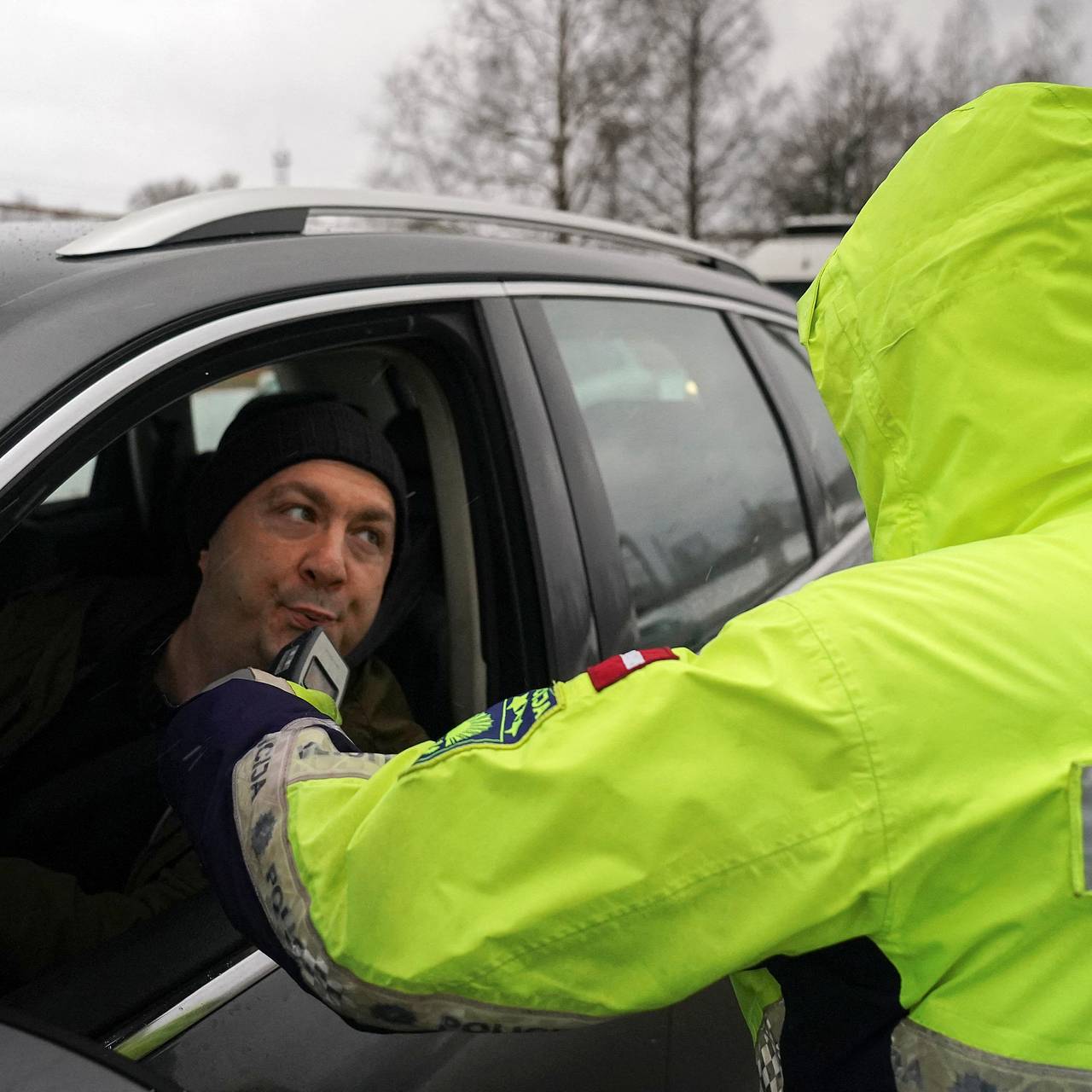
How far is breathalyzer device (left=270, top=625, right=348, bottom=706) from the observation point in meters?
1.51

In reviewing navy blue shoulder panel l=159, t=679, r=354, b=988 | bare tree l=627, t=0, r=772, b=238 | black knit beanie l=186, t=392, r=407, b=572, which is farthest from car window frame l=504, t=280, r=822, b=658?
bare tree l=627, t=0, r=772, b=238

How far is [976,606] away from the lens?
892 millimetres

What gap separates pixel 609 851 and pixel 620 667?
0.16 m

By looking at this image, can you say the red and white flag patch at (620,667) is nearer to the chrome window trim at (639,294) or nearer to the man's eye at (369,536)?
the chrome window trim at (639,294)

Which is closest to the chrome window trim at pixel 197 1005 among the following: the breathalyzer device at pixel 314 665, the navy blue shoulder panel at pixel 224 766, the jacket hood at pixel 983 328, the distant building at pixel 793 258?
the navy blue shoulder panel at pixel 224 766

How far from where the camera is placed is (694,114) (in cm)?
2339

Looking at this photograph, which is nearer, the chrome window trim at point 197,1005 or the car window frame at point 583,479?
the chrome window trim at point 197,1005

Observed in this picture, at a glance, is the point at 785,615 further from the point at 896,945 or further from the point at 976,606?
the point at 896,945

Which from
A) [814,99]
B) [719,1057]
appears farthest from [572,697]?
[814,99]

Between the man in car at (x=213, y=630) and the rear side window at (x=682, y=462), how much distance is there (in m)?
0.42

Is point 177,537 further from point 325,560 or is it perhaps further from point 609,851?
point 609,851

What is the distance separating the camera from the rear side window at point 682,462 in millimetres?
1941

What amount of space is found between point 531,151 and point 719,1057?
21857 millimetres

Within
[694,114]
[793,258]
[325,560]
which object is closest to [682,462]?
[325,560]
